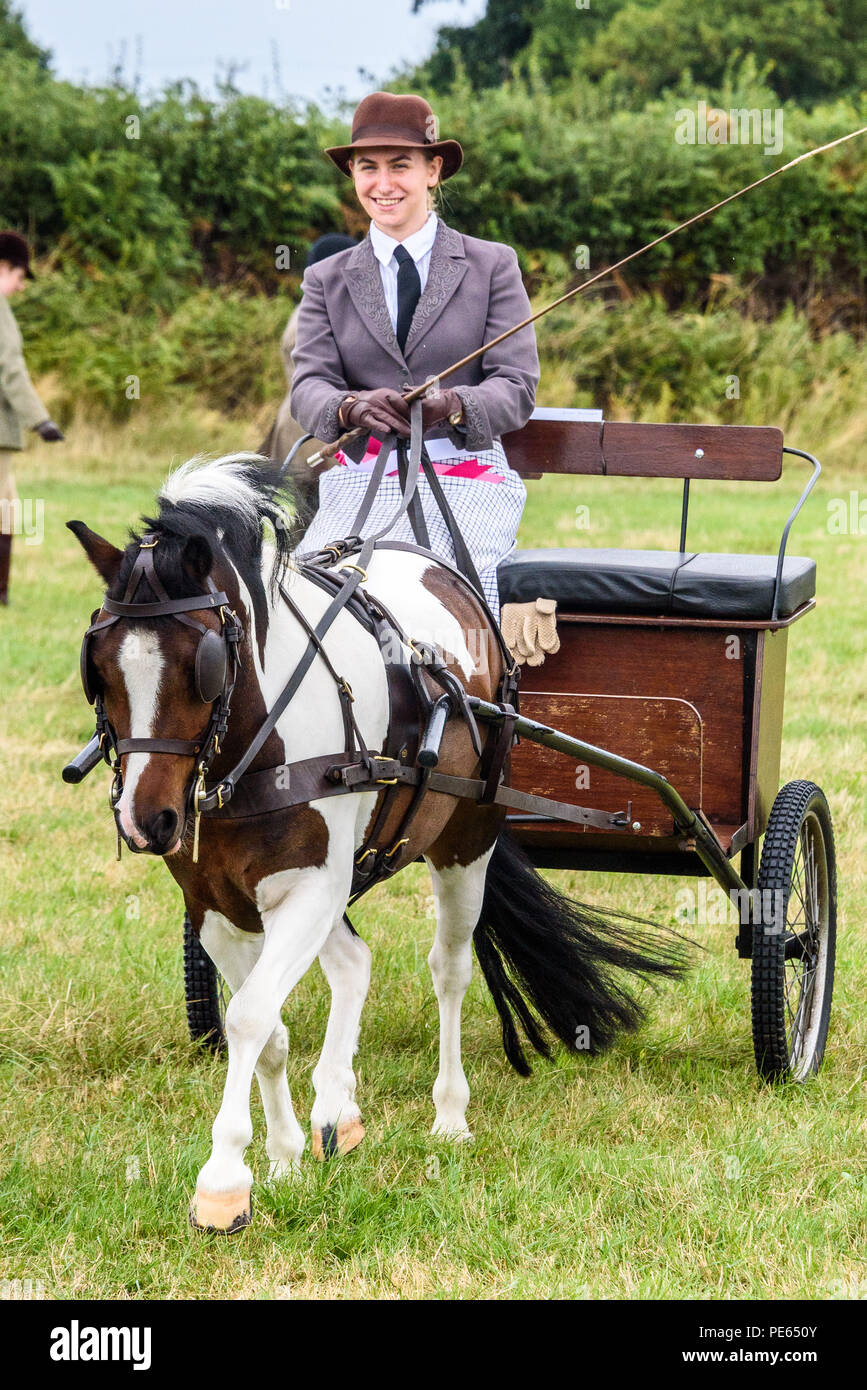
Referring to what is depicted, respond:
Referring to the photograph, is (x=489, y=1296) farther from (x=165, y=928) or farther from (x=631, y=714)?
(x=165, y=928)

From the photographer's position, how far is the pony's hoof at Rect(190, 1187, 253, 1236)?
9.68 feet

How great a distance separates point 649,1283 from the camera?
121 inches

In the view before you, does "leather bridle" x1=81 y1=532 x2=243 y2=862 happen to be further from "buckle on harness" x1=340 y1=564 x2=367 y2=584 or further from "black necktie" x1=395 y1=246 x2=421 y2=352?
"black necktie" x1=395 y1=246 x2=421 y2=352

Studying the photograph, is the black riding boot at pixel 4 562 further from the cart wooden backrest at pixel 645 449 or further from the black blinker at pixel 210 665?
the black blinker at pixel 210 665

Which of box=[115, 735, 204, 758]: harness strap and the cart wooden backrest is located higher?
the cart wooden backrest

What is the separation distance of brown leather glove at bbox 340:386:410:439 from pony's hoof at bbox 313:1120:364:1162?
1679 millimetres

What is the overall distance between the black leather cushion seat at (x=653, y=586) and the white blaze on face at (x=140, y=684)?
5.85ft

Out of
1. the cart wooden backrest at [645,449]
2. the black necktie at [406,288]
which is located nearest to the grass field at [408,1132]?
the cart wooden backrest at [645,449]

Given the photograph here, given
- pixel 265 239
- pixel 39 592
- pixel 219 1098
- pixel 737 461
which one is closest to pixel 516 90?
pixel 265 239

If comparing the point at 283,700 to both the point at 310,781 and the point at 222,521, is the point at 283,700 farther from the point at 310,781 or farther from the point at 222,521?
the point at 222,521

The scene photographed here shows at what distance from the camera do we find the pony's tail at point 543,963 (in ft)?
14.1

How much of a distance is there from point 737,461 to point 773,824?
1069mm

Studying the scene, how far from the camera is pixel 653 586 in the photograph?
4207 millimetres

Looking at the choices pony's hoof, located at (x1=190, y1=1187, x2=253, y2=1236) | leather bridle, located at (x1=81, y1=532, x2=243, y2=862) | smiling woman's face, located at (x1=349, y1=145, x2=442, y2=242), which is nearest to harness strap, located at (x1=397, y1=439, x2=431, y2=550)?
smiling woman's face, located at (x1=349, y1=145, x2=442, y2=242)
